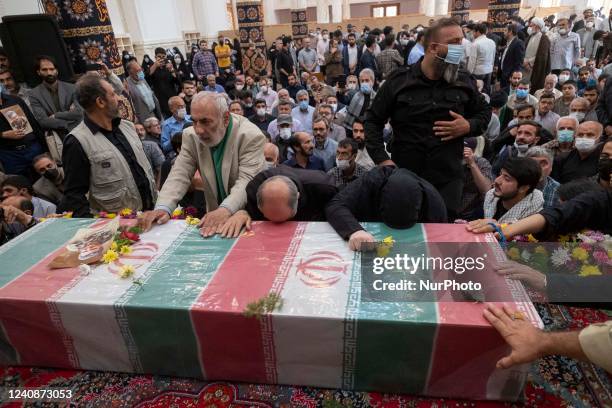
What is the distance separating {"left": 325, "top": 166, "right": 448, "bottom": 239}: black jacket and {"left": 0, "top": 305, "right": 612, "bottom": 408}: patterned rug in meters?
0.73

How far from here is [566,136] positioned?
3711 millimetres

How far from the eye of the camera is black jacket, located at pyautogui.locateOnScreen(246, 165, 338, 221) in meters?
2.26

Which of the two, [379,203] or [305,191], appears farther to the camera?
[305,191]

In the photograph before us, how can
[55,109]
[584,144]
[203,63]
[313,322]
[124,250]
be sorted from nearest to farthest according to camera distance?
1. [313,322]
2. [124,250]
3. [584,144]
4. [55,109]
5. [203,63]

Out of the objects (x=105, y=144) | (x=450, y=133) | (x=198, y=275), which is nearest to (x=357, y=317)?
(x=198, y=275)

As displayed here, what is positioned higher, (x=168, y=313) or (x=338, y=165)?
(x=168, y=313)

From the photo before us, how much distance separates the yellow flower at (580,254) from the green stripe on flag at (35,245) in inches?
102

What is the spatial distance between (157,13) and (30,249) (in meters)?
10.9

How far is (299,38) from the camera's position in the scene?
16.0 meters

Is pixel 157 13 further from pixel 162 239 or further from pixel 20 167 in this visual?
pixel 162 239

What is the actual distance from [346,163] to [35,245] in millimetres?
2459

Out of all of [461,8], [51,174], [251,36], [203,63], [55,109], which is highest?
[461,8]

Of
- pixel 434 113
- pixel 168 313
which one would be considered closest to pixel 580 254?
pixel 434 113

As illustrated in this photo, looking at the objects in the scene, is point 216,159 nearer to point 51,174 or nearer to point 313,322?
point 313,322
